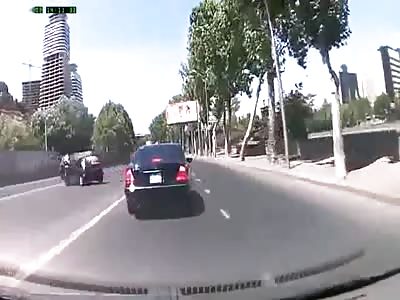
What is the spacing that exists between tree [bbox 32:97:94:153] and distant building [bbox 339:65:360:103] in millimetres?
9273

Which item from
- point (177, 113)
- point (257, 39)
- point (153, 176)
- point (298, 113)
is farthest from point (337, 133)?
point (298, 113)

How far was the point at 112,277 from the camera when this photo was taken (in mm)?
5914

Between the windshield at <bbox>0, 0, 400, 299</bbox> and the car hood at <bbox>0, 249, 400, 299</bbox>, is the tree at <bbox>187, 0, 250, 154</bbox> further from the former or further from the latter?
the car hood at <bbox>0, 249, 400, 299</bbox>

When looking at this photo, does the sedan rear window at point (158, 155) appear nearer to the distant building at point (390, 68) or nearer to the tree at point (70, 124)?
the tree at point (70, 124)

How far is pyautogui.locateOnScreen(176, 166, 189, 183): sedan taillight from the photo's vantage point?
11.8m

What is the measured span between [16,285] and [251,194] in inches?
457

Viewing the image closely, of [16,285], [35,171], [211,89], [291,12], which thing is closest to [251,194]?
[16,285]

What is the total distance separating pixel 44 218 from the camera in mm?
9938

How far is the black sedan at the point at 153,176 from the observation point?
11477mm

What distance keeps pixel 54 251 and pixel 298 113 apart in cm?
4125

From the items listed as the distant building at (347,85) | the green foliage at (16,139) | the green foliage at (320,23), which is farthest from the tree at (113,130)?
the green foliage at (16,139)

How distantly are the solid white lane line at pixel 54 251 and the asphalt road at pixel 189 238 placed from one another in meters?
0.01

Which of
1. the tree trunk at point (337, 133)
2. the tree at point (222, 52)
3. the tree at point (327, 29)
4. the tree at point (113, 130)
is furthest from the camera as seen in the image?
the tree at point (222, 52)

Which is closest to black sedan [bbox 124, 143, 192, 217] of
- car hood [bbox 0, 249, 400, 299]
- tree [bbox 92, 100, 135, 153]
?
tree [bbox 92, 100, 135, 153]
